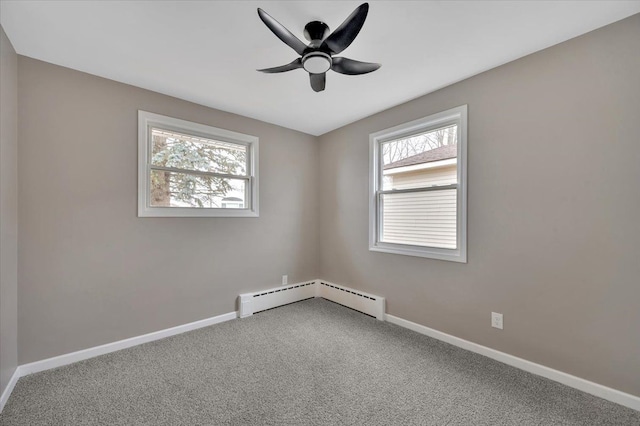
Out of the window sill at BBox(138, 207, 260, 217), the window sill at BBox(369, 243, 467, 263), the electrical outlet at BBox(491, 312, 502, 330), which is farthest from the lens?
the window sill at BBox(138, 207, 260, 217)

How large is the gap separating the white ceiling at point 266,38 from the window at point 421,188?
1.54ft

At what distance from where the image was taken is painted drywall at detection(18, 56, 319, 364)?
6.88ft

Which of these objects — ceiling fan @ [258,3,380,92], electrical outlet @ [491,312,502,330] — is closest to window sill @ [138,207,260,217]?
ceiling fan @ [258,3,380,92]

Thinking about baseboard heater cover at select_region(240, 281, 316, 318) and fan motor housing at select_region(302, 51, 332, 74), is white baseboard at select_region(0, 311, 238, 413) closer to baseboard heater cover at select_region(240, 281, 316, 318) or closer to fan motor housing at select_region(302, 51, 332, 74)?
baseboard heater cover at select_region(240, 281, 316, 318)

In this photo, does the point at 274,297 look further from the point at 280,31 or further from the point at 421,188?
the point at 280,31

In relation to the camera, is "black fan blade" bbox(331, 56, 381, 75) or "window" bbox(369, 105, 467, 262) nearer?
"black fan blade" bbox(331, 56, 381, 75)

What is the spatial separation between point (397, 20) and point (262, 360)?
283 centimetres

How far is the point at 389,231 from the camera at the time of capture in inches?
127

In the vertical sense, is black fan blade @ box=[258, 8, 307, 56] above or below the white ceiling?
below

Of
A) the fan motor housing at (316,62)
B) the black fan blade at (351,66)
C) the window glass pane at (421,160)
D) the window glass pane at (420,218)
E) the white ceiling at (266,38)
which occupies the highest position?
the white ceiling at (266,38)

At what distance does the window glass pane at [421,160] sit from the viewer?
2658 mm

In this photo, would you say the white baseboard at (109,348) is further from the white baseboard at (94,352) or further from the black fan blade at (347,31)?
the black fan blade at (347,31)

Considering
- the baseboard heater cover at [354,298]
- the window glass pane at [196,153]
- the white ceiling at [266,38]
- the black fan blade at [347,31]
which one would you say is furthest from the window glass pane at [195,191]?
the black fan blade at [347,31]

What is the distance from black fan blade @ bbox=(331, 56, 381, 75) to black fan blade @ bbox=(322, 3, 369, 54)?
14 cm
